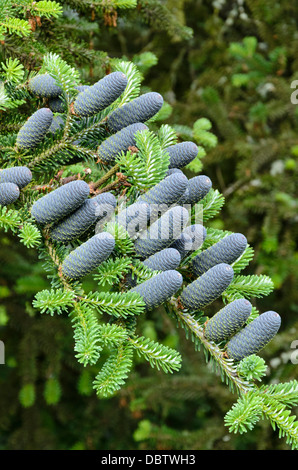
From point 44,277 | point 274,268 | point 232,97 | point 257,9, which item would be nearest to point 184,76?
point 232,97

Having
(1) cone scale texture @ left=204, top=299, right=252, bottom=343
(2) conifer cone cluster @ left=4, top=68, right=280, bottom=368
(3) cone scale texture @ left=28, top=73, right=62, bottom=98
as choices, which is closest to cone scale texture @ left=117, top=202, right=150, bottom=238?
(2) conifer cone cluster @ left=4, top=68, right=280, bottom=368

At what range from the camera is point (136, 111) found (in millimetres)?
1069

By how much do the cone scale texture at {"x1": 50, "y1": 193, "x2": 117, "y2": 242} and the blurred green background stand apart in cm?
126

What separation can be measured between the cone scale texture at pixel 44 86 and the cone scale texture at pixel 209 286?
53cm

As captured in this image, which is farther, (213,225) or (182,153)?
(213,225)

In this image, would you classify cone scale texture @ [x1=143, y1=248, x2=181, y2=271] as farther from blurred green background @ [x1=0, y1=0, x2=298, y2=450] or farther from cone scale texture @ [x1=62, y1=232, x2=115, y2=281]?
blurred green background @ [x1=0, y1=0, x2=298, y2=450]

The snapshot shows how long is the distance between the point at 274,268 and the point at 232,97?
1121 millimetres

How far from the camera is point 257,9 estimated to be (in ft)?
9.15

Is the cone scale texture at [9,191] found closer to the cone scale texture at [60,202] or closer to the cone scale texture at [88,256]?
the cone scale texture at [60,202]

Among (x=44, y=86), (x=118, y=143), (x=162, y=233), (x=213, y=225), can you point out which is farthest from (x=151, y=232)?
(x=213, y=225)

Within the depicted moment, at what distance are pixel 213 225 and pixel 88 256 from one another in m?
1.71

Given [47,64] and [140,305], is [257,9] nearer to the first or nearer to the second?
[47,64]

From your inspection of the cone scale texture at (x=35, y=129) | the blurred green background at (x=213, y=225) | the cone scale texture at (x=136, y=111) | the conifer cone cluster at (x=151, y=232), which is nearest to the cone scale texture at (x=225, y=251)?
the conifer cone cluster at (x=151, y=232)

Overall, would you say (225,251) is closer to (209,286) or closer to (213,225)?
(209,286)
